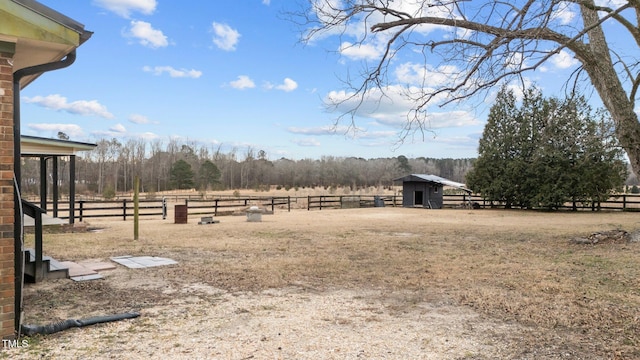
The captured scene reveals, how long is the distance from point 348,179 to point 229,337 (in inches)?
2755

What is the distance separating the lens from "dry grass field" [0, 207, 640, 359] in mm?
3422

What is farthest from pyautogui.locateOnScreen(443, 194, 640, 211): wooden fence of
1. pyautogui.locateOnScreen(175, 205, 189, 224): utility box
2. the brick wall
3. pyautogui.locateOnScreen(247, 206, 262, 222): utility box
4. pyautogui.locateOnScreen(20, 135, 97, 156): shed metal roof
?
the brick wall

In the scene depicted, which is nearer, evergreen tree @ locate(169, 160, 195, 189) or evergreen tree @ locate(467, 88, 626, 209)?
evergreen tree @ locate(467, 88, 626, 209)

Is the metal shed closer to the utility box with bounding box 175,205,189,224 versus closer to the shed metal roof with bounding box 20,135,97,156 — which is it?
the utility box with bounding box 175,205,189,224

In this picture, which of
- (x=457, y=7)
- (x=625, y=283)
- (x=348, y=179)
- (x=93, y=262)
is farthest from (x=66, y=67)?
(x=348, y=179)

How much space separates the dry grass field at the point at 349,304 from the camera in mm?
3422

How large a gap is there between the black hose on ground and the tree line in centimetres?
4845

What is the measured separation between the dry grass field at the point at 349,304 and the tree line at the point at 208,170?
46.1 meters

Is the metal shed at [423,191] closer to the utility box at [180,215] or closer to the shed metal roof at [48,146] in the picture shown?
the utility box at [180,215]

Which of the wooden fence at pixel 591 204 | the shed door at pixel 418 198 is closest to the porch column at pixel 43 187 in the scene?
the shed door at pixel 418 198

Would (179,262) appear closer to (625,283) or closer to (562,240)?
(625,283)

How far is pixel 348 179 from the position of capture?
73375 millimetres

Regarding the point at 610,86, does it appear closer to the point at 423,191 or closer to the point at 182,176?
the point at 423,191

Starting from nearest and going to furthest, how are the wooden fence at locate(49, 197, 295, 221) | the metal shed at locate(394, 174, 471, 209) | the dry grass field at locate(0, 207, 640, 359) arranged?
the dry grass field at locate(0, 207, 640, 359) → the wooden fence at locate(49, 197, 295, 221) → the metal shed at locate(394, 174, 471, 209)
